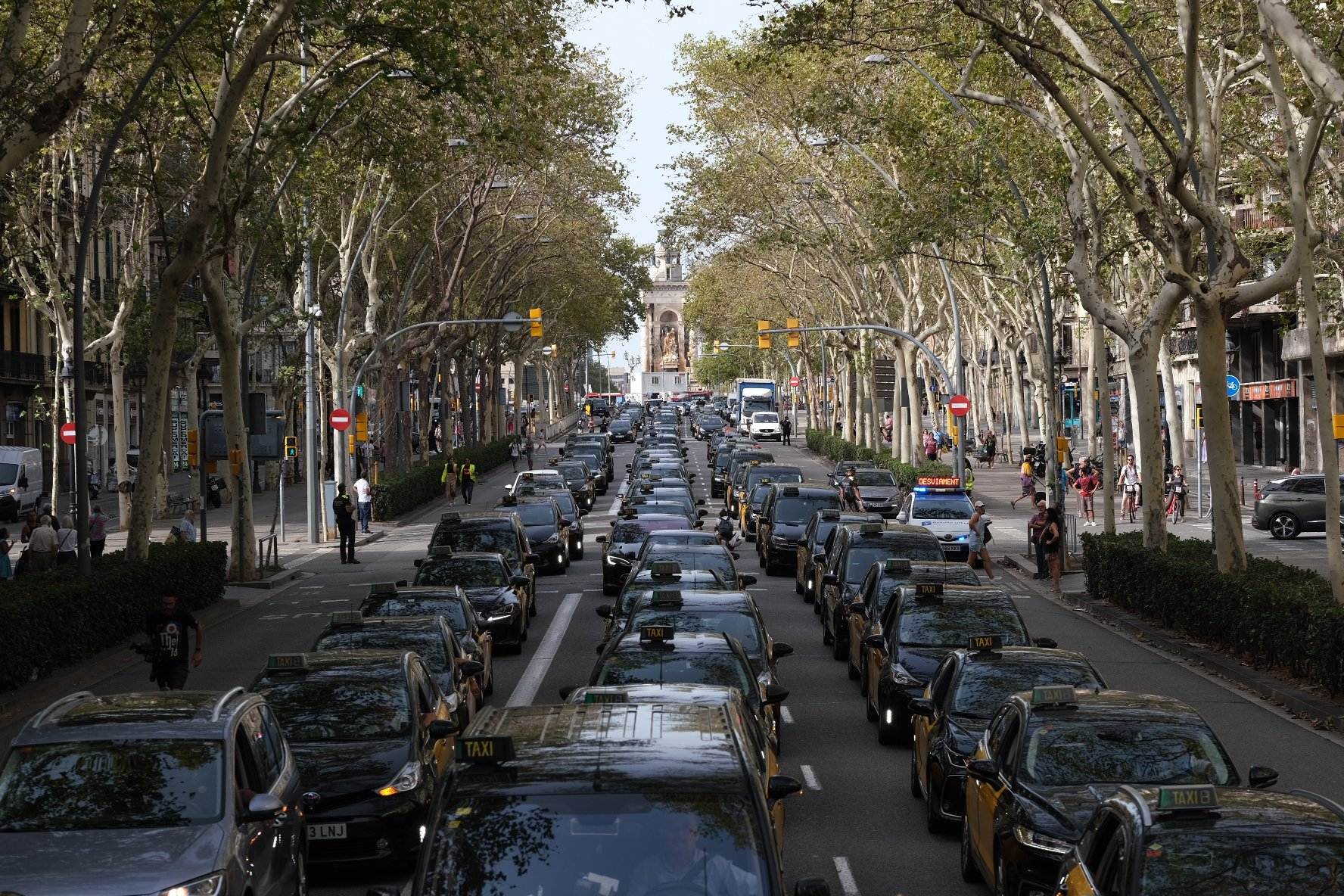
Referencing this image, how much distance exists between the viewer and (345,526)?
38.9 metres

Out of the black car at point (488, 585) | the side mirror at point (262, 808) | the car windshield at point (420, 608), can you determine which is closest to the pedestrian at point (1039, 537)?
the black car at point (488, 585)

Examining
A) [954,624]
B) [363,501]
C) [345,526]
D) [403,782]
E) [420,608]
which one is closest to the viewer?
[403,782]

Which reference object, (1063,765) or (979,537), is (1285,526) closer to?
(979,537)

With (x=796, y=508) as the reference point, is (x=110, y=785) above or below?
below

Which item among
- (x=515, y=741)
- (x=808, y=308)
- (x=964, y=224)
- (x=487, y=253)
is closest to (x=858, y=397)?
(x=808, y=308)

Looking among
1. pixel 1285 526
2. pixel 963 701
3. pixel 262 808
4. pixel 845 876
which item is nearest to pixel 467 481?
pixel 1285 526

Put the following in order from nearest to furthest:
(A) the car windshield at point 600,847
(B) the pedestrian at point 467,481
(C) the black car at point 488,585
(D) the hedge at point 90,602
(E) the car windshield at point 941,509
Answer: (A) the car windshield at point 600,847 < (D) the hedge at point 90,602 < (C) the black car at point 488,585 < (E) the car windshield at point 941,509 < (B) the pedestrian at point 467,481

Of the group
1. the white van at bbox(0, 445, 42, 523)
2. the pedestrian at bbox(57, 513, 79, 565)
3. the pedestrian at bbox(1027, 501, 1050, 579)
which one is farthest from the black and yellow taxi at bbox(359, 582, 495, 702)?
the white van at bbox(0, 445, 42, 523)

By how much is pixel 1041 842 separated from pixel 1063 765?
98 centimetres

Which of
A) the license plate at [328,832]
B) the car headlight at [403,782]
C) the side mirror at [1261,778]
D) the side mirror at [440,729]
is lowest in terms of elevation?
the license plate at [328,832]

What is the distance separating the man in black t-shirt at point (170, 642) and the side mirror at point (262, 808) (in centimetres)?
833

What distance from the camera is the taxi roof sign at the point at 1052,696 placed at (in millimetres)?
11312

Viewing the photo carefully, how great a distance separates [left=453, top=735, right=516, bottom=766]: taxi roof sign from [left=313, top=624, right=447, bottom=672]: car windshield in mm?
8982

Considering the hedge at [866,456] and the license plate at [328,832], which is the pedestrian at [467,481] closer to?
the hedge at [866,456]
